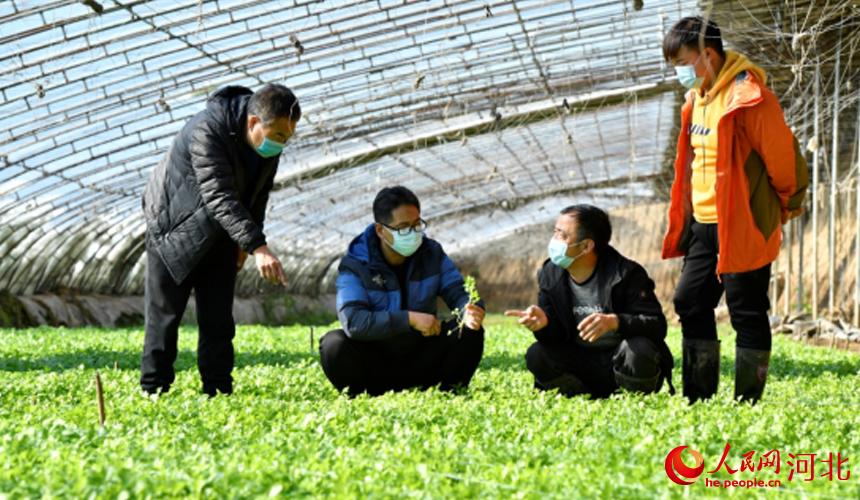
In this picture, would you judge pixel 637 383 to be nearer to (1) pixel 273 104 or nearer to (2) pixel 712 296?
(2) pixel 712 296

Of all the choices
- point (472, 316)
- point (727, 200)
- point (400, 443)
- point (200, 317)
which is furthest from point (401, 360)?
point (400, 443)

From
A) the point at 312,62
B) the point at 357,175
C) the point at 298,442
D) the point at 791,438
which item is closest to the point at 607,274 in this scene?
the point at 791,438

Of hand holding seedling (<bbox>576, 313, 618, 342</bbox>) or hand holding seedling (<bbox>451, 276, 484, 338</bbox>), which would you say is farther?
hand holding seedling (<bbox>451, 276, 484, 338</bbox>)

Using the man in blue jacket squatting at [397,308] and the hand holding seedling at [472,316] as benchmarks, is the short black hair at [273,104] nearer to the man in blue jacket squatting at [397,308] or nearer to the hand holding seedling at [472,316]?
the man in blue jacket squatting at [397,308]

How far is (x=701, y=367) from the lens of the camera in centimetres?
588

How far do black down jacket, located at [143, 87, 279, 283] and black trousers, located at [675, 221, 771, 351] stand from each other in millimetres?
2243

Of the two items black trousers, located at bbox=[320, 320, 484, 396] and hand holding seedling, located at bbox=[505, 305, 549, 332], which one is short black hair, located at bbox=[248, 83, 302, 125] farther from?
hand holding seedling, located at bbox=[505, 305, 549, 332]

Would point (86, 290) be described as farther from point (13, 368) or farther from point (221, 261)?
point (221, 261)

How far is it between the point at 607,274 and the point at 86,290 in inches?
879

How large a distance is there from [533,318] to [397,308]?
0.92 m

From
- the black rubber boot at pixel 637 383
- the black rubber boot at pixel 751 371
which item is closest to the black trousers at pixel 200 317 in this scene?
the black rubber boot at pixel 637 383

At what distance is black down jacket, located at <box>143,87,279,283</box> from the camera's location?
5.94m

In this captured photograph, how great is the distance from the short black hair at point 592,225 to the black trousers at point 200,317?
77.0 inches

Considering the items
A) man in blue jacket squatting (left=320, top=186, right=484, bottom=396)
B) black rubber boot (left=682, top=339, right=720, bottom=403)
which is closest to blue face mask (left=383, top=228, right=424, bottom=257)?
man in blue jacket squatting (left=320, top=186, right=484, bottom=396)
